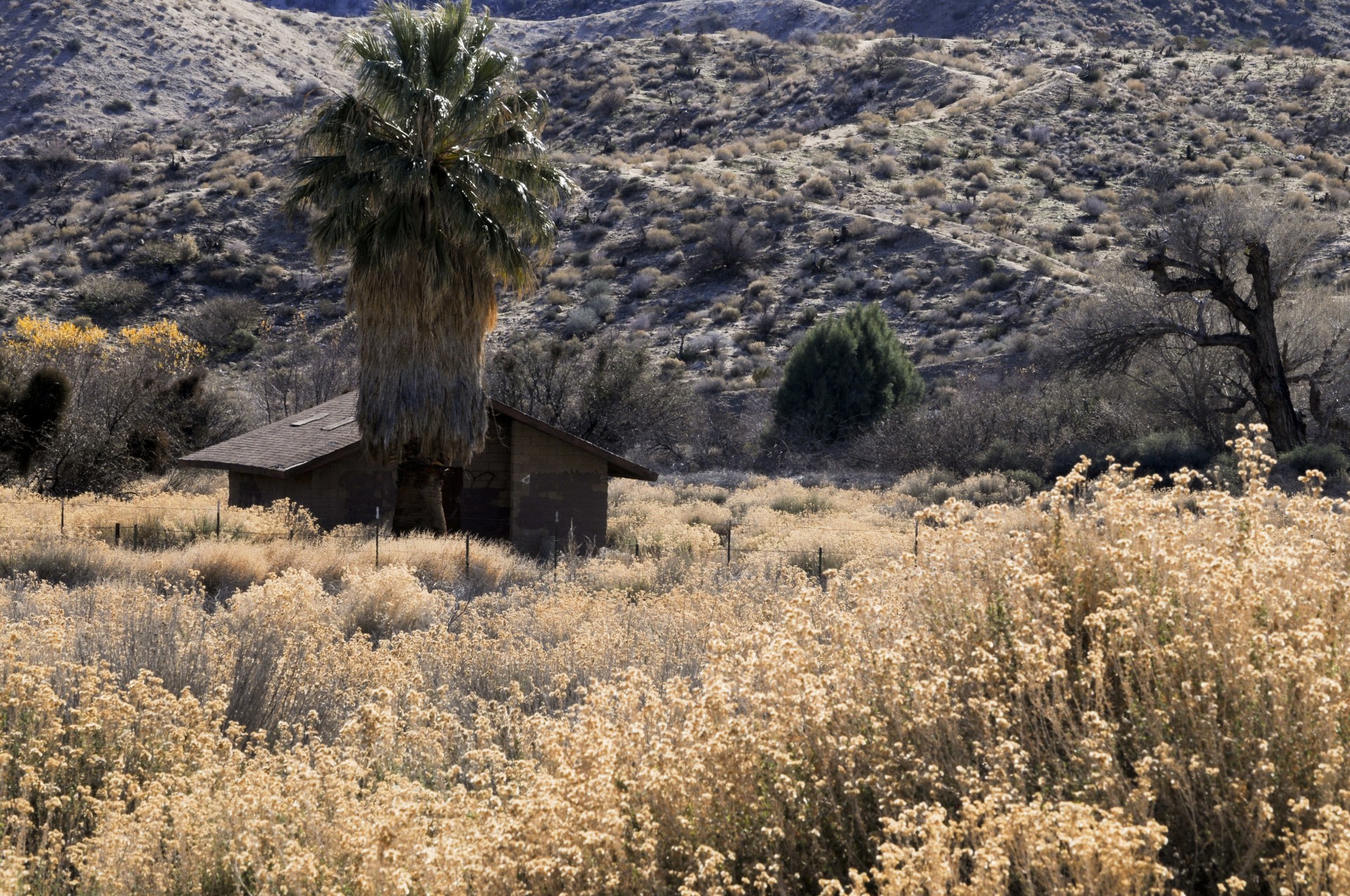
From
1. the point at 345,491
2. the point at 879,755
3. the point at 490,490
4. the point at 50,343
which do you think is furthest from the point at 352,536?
the point at 50,343

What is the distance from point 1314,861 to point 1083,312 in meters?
31.6

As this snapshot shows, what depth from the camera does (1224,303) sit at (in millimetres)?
26438

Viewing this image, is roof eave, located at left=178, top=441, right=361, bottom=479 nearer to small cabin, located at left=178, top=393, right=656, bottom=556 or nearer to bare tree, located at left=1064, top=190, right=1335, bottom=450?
small cabin, located at left=178, top=393, right=656, bottom=556

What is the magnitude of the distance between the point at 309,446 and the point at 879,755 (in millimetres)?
19427

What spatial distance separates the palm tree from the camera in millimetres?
18344

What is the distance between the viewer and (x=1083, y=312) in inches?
1300

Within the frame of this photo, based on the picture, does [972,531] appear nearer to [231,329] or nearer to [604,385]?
[604,385]

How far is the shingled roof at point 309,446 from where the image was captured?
70.3 feet

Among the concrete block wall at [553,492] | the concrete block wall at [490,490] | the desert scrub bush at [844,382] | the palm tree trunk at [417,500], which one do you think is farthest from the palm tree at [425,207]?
the desert scrub bush at [844,382]

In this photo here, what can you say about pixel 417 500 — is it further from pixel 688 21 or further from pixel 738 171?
pixel 688 21

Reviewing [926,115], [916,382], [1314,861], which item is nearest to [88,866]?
[1314,861]

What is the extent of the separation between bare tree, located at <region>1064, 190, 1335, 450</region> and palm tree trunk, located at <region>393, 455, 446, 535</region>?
15517 mm

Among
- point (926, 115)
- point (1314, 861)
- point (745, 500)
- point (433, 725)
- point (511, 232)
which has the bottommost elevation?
point (745, 500)

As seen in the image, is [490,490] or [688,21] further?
[688,21]
